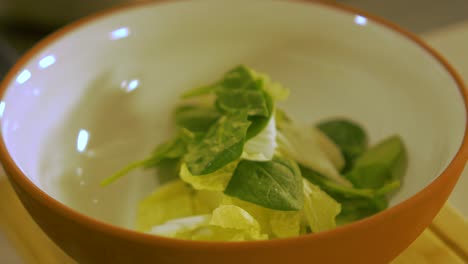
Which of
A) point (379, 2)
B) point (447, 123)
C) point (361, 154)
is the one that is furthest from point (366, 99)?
point (379, 2)

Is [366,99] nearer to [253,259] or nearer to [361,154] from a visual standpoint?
[361,154]

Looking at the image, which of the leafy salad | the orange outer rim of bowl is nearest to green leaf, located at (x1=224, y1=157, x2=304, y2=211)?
the leafy salad

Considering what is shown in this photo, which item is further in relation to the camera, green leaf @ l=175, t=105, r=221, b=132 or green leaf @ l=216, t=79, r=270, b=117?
green leaf @ l=175, t=105, r=221, b=132

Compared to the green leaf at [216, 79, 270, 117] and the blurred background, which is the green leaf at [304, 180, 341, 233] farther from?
the blurred background

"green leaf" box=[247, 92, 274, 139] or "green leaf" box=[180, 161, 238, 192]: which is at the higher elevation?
"green leaf" box=[247, 92, 274, 139]

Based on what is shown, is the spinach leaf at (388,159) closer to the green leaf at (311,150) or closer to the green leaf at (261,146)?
the green leaf at (311,150)

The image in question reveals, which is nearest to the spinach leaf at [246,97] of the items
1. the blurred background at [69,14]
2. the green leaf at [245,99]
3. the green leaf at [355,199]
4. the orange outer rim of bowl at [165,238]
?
the green leaf at [245,99]

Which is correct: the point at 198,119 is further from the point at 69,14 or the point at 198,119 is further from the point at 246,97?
the point at 69,14
